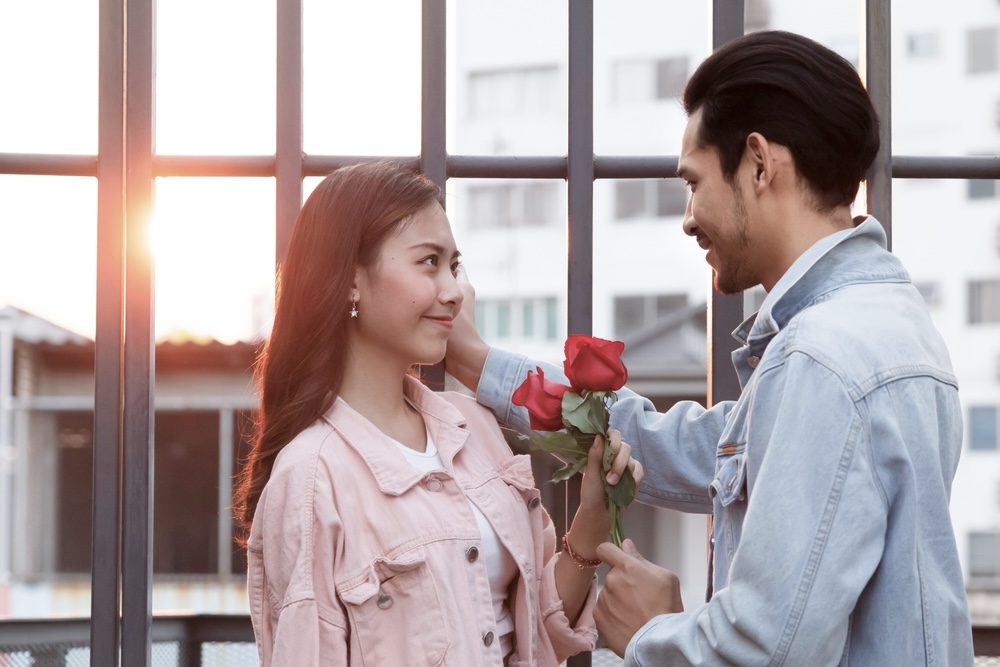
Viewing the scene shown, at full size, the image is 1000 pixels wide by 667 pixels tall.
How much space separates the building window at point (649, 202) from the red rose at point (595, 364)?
33.1 meters

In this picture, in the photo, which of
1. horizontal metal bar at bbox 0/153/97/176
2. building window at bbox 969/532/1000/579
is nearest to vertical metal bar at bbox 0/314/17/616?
horizontal metal bar at bbox 0/153/97/176

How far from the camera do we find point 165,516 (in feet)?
66.2

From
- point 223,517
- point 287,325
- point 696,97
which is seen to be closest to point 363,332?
point 287,325

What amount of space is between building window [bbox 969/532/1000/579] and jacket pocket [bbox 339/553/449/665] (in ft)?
101

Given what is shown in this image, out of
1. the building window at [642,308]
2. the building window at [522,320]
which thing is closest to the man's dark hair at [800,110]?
the building window at [522,320]

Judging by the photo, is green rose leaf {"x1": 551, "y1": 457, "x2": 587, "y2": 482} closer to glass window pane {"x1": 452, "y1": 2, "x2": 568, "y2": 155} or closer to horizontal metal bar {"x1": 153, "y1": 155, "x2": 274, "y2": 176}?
horizontal metal bar {"x1": 153, "y1": 155, "x2": 274, "y2": 176}

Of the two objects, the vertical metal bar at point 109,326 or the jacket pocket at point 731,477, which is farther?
the vertical metal bar at point 109,326

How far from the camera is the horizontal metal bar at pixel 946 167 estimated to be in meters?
2.09

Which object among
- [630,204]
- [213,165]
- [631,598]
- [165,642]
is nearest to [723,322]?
[631,598]

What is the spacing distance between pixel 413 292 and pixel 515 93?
37.1m

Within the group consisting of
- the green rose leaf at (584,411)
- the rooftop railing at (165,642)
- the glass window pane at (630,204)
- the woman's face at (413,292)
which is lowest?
the rooftop railing at (165,642)

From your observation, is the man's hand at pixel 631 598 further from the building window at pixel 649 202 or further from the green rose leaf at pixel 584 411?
the building window at pixel 649 202

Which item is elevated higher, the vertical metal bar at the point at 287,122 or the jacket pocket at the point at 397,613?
the vertical metal bar at the point at 287,122

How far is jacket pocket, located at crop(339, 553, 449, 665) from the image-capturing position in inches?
69.1
